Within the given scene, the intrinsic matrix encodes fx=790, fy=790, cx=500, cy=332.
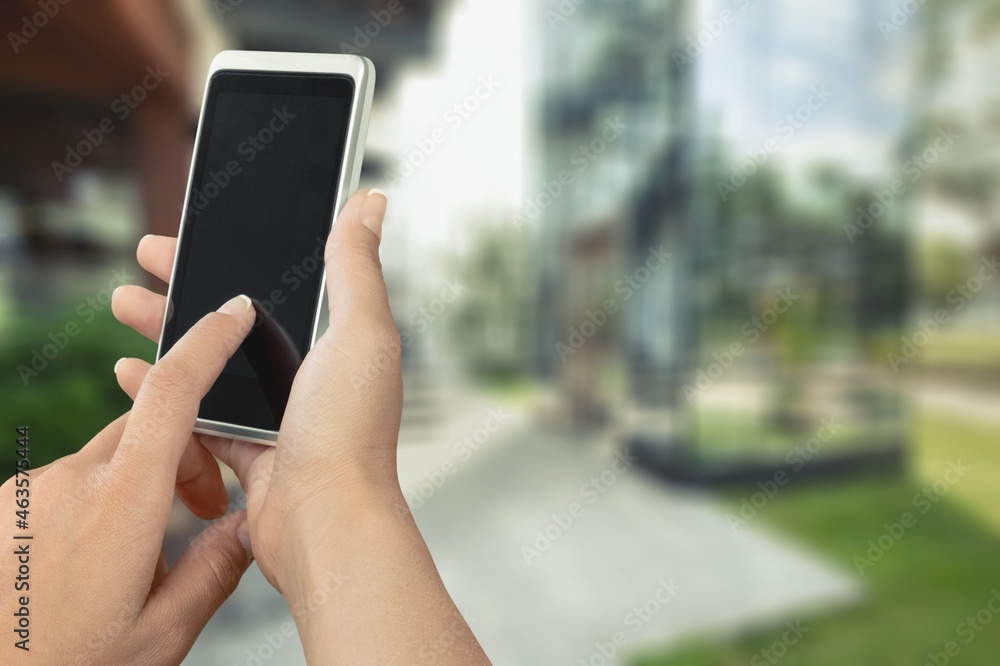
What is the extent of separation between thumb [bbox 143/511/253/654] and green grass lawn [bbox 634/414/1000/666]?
1.96 meters

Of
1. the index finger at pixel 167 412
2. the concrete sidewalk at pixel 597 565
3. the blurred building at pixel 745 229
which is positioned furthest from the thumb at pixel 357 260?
the blurred building at pixel 745 229

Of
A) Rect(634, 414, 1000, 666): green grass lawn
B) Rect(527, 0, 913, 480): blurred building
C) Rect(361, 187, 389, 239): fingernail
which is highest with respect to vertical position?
Rect(361, 187, 389, 239): fingernail

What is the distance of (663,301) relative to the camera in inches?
166

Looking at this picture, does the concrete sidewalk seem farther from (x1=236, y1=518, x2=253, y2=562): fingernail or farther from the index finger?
the index finger

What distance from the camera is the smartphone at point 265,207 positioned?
2.88 feet

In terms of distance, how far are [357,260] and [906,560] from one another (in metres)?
4.28

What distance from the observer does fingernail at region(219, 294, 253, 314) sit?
816 mm

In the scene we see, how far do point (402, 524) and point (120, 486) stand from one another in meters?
0.24

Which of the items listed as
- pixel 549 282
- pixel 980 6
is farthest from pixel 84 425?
pixel 980 6

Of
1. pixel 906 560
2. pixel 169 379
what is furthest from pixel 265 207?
pixel 906 560

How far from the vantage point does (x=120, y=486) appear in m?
0.68

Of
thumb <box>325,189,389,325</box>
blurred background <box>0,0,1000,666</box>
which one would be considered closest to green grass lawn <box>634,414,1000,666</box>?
blurred background <box>0,0,1000,666</box>

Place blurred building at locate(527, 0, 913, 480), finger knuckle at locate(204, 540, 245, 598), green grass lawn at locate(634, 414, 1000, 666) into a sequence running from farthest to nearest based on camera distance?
blurred building at locate(527, 0, 913, 480)
green grass lawn at locate(634, 414, 1000, 666)
finger knuckle at locate(204, 540, 245, 598)

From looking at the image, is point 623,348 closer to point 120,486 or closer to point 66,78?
point 66,78
